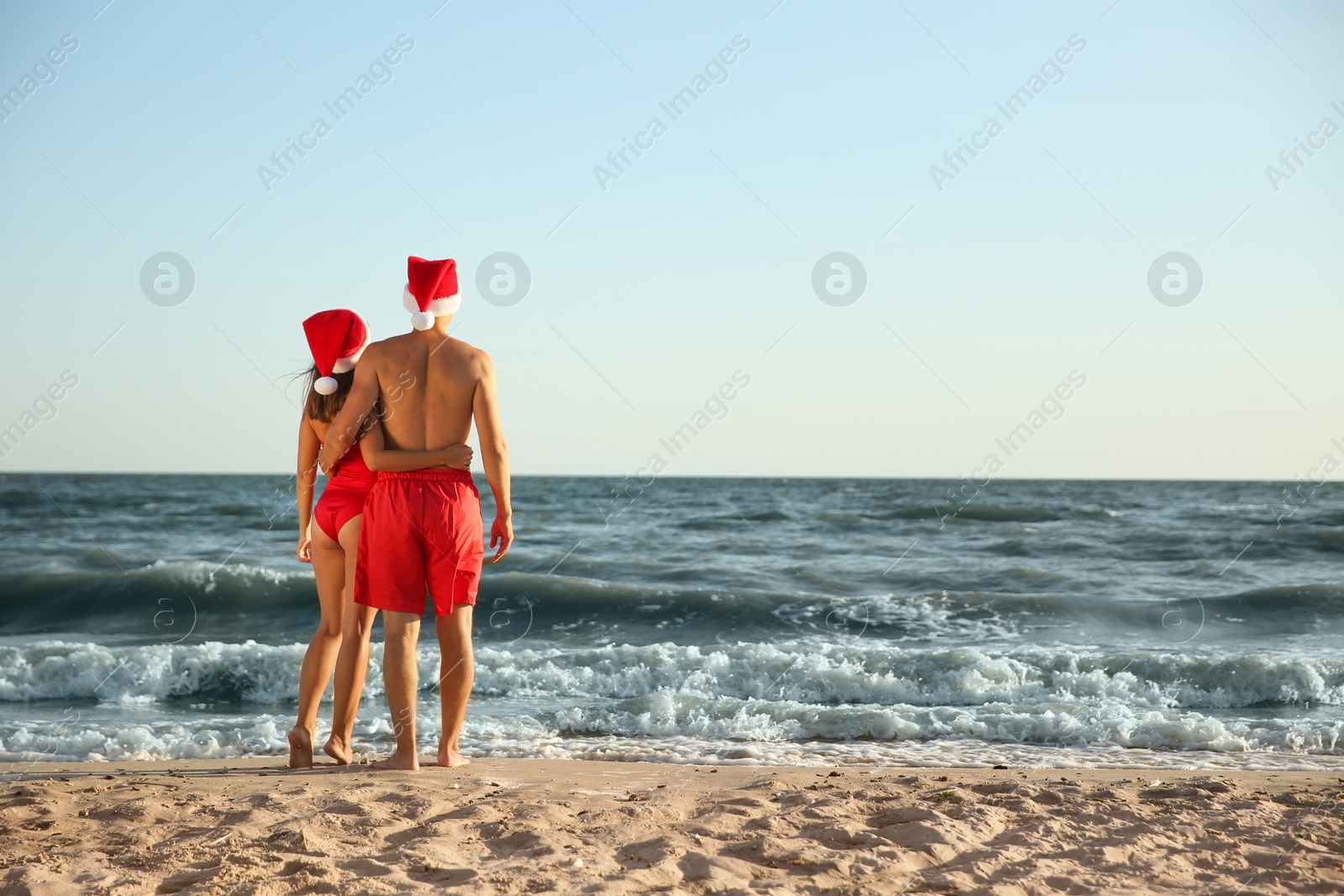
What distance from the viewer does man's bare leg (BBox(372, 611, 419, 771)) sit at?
11.5 ft

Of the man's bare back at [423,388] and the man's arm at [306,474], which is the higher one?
the man's bare back at [423,388]

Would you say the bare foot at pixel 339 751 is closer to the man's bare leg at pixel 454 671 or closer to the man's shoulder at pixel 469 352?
the man's bare leg at pixel 454 671

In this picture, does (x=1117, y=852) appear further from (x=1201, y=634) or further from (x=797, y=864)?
(x=1201, y=634)

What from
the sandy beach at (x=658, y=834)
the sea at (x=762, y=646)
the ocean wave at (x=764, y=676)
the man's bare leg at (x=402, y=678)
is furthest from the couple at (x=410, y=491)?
the ocean wave at (x=764, y=676)

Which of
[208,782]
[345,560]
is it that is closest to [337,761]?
[208,782]

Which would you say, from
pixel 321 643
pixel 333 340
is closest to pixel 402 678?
pixel 321 643

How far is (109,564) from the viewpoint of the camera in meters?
12.3

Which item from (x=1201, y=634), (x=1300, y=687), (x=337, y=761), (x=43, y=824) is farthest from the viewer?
(x=1201, y=634)

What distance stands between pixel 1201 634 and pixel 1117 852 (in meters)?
6.38

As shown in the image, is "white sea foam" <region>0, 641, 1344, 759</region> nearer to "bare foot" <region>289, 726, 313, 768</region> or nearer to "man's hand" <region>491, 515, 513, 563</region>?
"bare foot" <region>289, 726, 313, 768</region>

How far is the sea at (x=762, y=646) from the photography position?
4.88 m

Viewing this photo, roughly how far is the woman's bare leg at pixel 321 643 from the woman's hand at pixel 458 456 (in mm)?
590

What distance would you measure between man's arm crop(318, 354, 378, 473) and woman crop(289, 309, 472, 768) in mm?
65

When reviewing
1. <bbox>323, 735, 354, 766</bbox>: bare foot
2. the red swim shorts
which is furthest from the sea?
the red swim shorts
